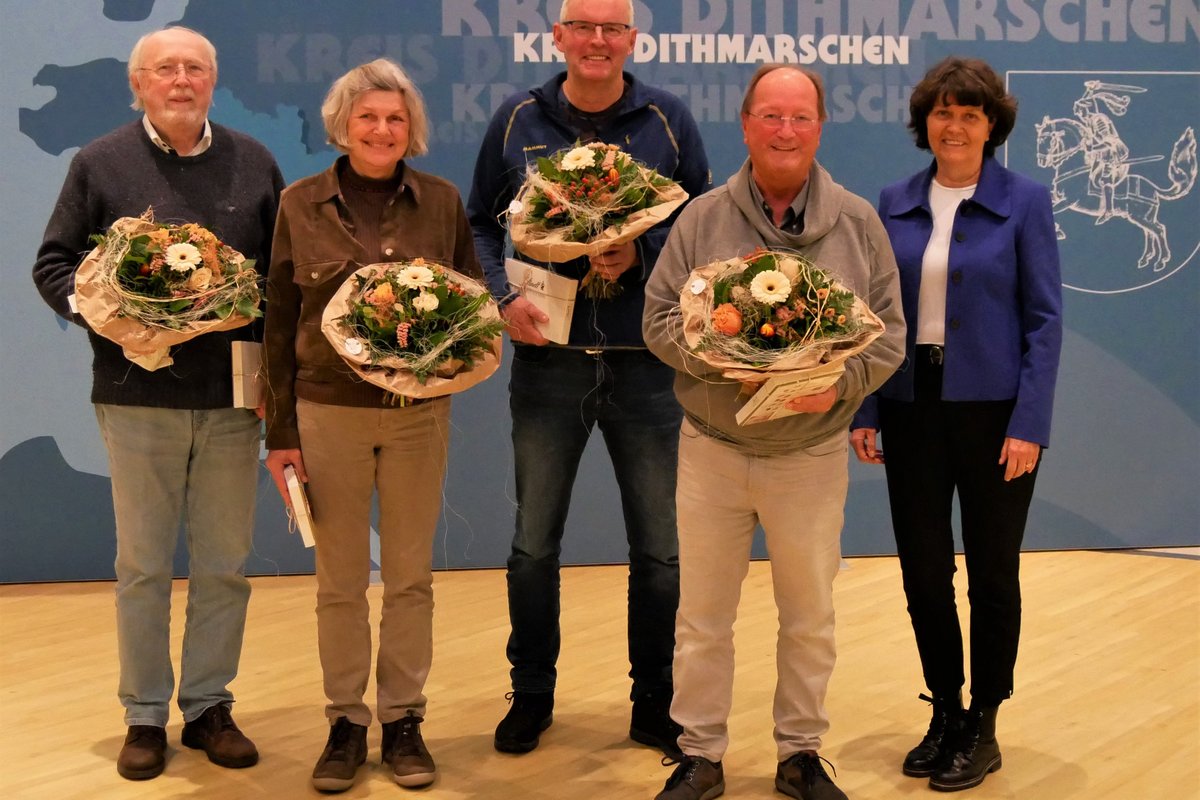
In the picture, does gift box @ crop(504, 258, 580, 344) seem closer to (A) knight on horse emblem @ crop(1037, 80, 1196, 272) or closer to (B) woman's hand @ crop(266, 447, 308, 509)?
(B) woman's hand @ crop(266, 447, 308, 509)

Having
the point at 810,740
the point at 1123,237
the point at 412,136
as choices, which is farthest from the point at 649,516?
the point at 1123,237

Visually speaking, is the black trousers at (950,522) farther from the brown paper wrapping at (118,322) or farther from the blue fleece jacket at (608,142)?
the brown paper wrapping at (118,322)

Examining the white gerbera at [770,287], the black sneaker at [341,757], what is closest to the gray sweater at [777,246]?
the white gerbera at [770,287]

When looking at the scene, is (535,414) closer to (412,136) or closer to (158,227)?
(412,136)

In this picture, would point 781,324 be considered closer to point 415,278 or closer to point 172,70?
point 415,278

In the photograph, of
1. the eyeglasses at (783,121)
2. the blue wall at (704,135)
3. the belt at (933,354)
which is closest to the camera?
the eyeglasses at (783,121)

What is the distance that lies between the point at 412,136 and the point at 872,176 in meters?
2.95

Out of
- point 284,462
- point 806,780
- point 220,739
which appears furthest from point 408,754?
point 806,780

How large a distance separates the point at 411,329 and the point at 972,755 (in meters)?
1.82

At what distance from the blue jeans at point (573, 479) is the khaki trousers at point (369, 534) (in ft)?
0.87

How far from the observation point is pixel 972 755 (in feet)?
11.2

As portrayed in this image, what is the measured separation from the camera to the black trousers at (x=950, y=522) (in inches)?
130

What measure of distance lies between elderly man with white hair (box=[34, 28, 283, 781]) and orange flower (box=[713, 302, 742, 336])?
54.7 inches

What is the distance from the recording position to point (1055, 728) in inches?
150
